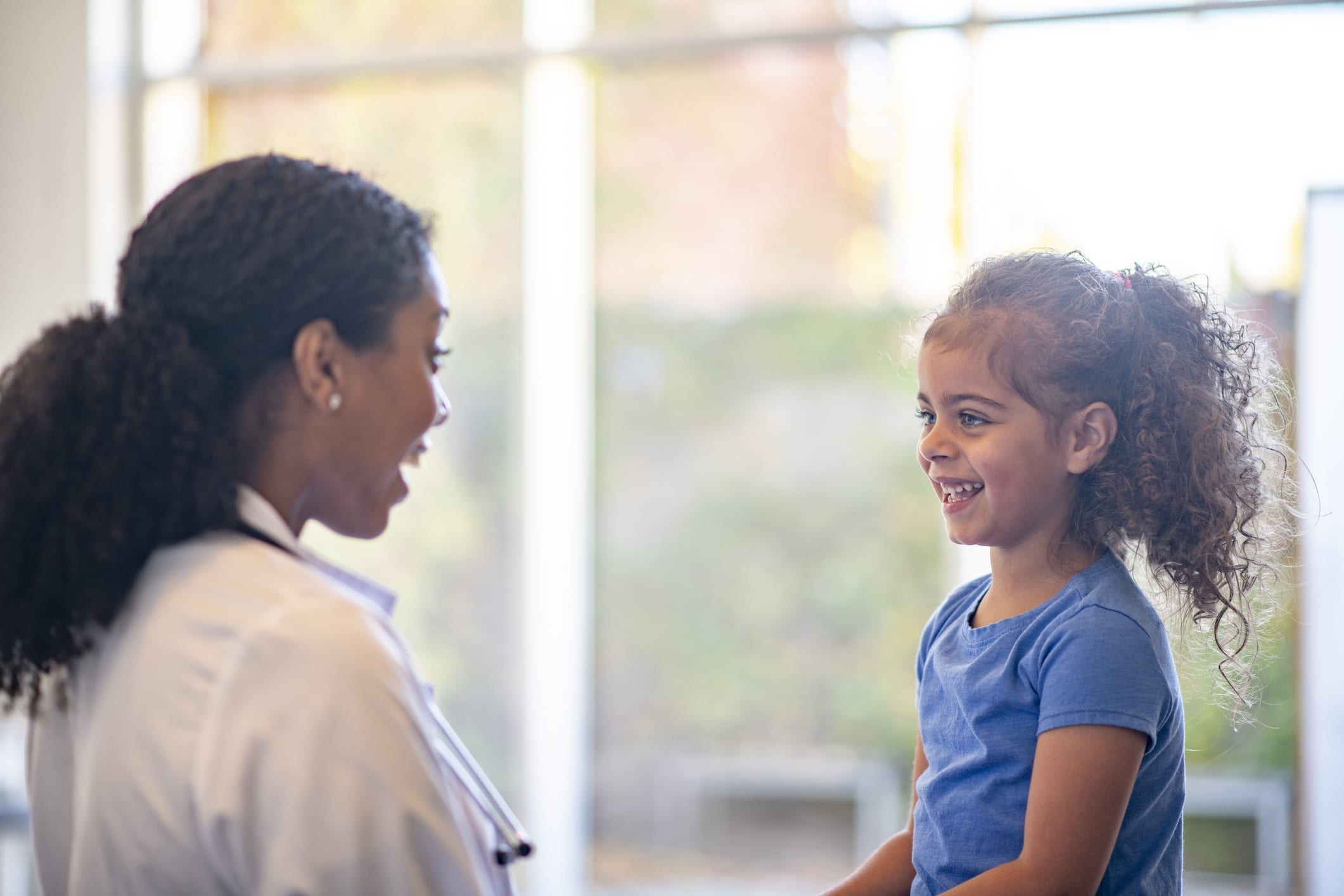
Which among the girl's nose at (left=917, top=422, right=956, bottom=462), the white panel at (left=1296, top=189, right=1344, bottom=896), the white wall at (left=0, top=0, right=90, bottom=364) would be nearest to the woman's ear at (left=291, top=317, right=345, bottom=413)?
the girl's nose at (left=917, top=422, right=956, bottom=462)

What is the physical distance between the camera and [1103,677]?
117 cm

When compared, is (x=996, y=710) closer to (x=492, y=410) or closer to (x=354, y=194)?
(x=354, y=194)

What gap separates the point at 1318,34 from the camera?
314cm

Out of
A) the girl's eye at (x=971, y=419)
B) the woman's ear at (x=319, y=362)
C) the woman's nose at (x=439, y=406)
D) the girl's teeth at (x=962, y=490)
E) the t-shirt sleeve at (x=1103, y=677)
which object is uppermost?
the woman's ear at (x=319, y=362)

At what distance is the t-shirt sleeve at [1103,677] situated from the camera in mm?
1156

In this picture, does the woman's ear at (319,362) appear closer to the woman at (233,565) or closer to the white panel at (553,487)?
the woman at (233,565)

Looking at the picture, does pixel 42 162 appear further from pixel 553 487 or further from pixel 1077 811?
pixel 1077 811

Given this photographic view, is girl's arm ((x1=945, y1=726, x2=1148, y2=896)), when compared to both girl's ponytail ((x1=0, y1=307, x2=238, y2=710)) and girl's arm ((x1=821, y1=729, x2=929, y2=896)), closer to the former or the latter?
girl's arm ((x1=821, y1=729, x2=929, y2=896))

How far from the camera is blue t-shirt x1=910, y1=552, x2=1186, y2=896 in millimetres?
1175

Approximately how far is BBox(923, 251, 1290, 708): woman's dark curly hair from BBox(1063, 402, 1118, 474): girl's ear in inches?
0.6

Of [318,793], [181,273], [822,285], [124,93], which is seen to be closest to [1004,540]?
[318,793]

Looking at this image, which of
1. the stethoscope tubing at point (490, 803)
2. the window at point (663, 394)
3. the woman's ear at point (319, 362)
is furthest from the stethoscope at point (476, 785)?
the window at point (663, 394)

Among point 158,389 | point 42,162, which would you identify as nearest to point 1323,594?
point 158,389

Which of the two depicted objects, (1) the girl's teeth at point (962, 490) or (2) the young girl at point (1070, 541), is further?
(1) the girl's teeth at point (962, 490)
